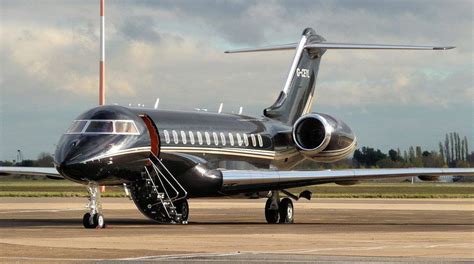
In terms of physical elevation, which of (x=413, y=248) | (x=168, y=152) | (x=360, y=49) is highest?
(x=360, y=49)

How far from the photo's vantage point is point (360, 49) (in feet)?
137

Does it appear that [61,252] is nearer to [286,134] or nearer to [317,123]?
[317,123]

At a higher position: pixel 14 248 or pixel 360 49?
pixel 360 49

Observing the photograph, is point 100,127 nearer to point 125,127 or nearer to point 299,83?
A: point 125,127

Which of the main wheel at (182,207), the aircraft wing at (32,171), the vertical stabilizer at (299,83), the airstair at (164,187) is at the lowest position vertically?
the main wheel at (182,207)

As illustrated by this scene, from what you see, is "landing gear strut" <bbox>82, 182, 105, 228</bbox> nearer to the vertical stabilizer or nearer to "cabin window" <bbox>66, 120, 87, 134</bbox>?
"cabin window" <bbox>66, 120, 87, 134</bbox>

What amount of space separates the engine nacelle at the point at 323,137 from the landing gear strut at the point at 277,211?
7.74 ft

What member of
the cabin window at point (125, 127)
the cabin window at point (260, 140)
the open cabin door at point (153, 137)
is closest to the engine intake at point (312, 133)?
the cabin window at point (260, 140)

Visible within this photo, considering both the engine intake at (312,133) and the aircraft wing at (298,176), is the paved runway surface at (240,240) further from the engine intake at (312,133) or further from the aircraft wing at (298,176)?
the engine intake at (312,133)

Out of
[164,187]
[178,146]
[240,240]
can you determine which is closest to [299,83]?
[178,146]

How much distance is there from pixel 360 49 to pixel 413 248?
19.4 metres

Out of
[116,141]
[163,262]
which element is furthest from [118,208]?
[163,262]

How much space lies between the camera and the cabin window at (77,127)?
32000mm

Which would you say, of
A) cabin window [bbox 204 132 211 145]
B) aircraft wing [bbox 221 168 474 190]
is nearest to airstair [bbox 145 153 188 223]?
aircraft wing [bbox 221 168 474 190]
